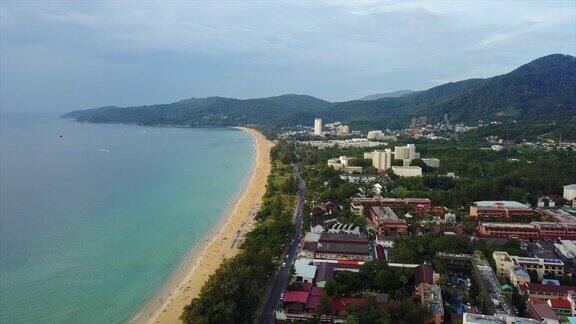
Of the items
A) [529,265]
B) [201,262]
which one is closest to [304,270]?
[201,262]

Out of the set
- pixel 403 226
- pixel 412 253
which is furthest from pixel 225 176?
pixel 412 253

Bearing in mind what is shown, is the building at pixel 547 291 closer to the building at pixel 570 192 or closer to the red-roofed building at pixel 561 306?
the red-roofed building at pixel 561 306

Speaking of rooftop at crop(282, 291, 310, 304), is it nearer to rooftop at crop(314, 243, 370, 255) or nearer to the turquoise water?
rooftop at crop(314, 243, 370, 255)

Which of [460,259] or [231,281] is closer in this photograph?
[231,281]

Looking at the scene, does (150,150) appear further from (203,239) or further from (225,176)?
(203,239)

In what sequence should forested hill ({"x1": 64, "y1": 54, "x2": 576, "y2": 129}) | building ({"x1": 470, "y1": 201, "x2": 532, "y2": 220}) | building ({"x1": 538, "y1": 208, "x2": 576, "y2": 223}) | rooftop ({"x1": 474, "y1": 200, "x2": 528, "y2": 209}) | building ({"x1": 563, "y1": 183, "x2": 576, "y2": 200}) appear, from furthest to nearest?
1. forested hill ({"x1": 64, "y1": 54, "x2": 576, "y2": 129})
2. building ({"x1": 563, "y1": 183, "x2": 576, "y2": 200})
3. rooftop ({"x1": 474, "y1": 200, "x2": 528, "y2": 209})
4. building ({"x1": 470, "y1": 201, "x2": 532, "y2": 220})
5. building ({"x1": 538, "y1": 208, "x2": 576, "y2": 223})

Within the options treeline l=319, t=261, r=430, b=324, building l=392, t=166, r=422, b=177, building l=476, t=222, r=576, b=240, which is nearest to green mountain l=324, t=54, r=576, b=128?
building l=392, t=166, r=422, b=177

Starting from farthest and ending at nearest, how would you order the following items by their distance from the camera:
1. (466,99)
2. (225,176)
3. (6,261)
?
(466,99) → (225,176) → (6,261)
